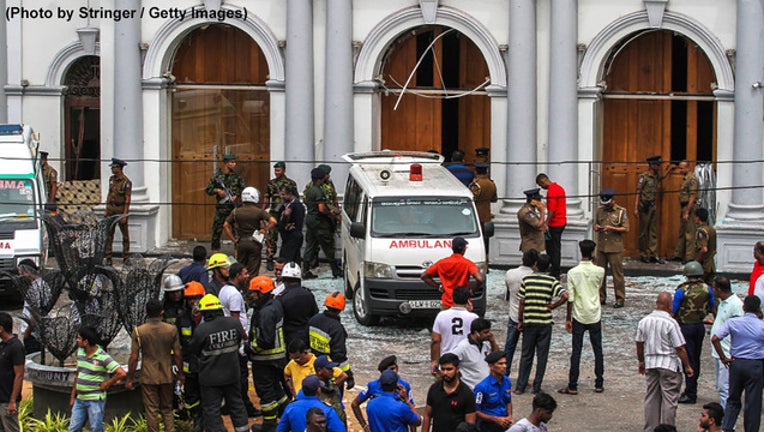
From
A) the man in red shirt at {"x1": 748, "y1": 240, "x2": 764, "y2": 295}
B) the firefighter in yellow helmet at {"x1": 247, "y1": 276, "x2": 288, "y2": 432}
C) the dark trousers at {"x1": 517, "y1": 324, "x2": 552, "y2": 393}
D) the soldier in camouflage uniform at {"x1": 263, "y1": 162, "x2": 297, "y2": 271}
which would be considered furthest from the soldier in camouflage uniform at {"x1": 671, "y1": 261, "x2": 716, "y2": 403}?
the soldier in camouflage uniform at {"x1": 263, "y1": 162, "x2": 297, "y2": 271}

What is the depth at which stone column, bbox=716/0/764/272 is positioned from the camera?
2431 centimetres

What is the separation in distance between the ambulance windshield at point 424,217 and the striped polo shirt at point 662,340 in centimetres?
540

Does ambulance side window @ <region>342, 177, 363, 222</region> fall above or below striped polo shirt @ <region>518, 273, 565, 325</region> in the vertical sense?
above

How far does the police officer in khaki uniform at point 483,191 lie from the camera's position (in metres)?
23.8

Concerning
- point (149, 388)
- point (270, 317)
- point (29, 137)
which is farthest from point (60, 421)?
point (29, 137)

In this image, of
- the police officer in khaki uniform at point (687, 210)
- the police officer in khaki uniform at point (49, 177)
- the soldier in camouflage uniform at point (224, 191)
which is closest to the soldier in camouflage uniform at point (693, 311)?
the police officer in khaki uniform at point (687, 210)

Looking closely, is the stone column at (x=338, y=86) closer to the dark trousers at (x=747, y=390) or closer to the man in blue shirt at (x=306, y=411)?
the dark trousers at (x=747, y=390)

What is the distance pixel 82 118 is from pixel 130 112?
121 inches

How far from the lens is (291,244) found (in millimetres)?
23562

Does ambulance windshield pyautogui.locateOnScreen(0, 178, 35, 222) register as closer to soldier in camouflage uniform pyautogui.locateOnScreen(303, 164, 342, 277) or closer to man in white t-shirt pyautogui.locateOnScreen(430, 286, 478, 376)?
soldier in camouflage uniform pyautogui.locateOnScreen(303, 164, 342, 277)

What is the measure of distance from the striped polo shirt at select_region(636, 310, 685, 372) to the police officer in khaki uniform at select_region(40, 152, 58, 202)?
12648mm

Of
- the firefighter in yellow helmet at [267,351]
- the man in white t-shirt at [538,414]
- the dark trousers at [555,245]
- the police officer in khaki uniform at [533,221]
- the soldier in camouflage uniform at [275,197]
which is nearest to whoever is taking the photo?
the man in white t-shirt at [538,414]

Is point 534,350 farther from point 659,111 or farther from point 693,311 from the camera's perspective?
point 659,111

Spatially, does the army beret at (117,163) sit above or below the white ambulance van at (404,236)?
above
